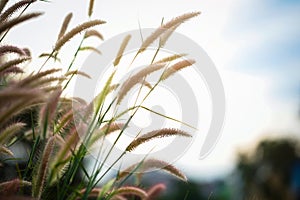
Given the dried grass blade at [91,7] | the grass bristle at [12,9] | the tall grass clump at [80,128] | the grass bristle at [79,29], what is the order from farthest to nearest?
the dried grass blade at [91,7] < the grass bristle at [79,29] < the grass bristle at [12,9] < the tall grass clump at [80,128]

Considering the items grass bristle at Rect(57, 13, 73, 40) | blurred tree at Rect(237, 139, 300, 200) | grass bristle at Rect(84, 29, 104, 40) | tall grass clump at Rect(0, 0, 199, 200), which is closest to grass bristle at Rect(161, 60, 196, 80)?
tall grass clump at Rect(0, 0, 199, 200)

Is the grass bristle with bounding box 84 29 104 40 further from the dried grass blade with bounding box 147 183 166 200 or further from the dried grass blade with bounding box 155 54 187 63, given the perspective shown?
the dried grass blade with bounding box 147 183 166 200

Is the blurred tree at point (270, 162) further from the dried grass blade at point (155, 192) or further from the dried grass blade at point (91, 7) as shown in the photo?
the dried grass blade at point (155, 192)

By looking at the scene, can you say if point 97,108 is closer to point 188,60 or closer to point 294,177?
point 188,60

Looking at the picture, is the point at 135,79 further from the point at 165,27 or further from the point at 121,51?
the point at 121,51

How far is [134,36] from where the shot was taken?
2.75 meters

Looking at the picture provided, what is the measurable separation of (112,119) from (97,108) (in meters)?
0.20

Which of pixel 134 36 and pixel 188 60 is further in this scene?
pixel 134 36

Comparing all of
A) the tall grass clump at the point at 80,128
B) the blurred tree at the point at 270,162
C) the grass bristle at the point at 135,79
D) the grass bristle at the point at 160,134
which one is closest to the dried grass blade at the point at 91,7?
the tall grass clump at the point at 80,128

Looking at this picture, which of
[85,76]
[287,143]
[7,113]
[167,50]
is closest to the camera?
[7,113]

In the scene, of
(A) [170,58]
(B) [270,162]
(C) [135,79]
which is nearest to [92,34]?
(A) [170,58]

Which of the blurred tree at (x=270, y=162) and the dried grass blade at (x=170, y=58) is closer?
the dried grass blade at (x=170, y=58)

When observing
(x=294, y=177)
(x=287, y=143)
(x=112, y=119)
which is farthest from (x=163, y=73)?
(x=294, y=177)

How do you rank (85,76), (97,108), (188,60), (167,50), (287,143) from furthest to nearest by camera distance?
(287,143) → (85,76) → (167,50) → (188,60) → (97,108)
